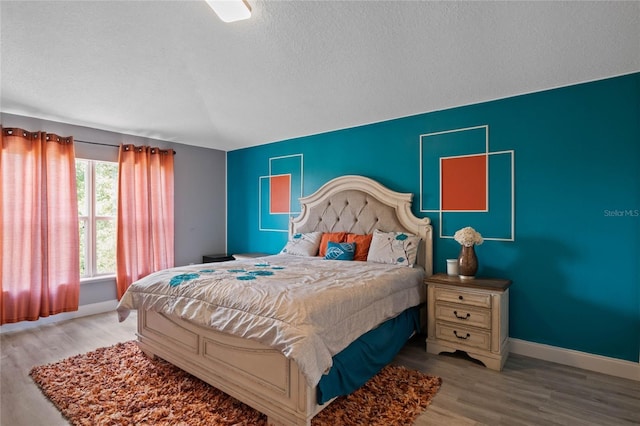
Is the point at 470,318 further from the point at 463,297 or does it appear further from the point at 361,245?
the point at 361,245

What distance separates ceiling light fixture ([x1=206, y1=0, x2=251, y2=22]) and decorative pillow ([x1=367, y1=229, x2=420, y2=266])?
2.33 metres

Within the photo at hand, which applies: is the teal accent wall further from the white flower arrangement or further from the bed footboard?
the bed footboard

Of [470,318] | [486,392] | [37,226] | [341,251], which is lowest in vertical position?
[486,392]

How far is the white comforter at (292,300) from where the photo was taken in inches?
71.2

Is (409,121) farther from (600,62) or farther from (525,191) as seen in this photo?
(600,62)

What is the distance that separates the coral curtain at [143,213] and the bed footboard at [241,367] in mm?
2036

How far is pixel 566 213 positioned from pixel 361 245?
6.15ft

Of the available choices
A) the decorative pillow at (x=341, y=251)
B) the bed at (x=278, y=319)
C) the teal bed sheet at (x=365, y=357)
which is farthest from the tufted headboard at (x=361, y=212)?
the teal bed sheet at (x=365, y=357)

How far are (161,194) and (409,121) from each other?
353cm

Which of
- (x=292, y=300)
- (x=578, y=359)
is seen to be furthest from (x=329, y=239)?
(x=578, y=359)

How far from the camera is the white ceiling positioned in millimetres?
2236

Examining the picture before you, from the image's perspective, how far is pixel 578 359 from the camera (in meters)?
2.71

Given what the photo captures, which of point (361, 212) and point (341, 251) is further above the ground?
point (361, 212)

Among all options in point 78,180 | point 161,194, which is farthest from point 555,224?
point 78,180
